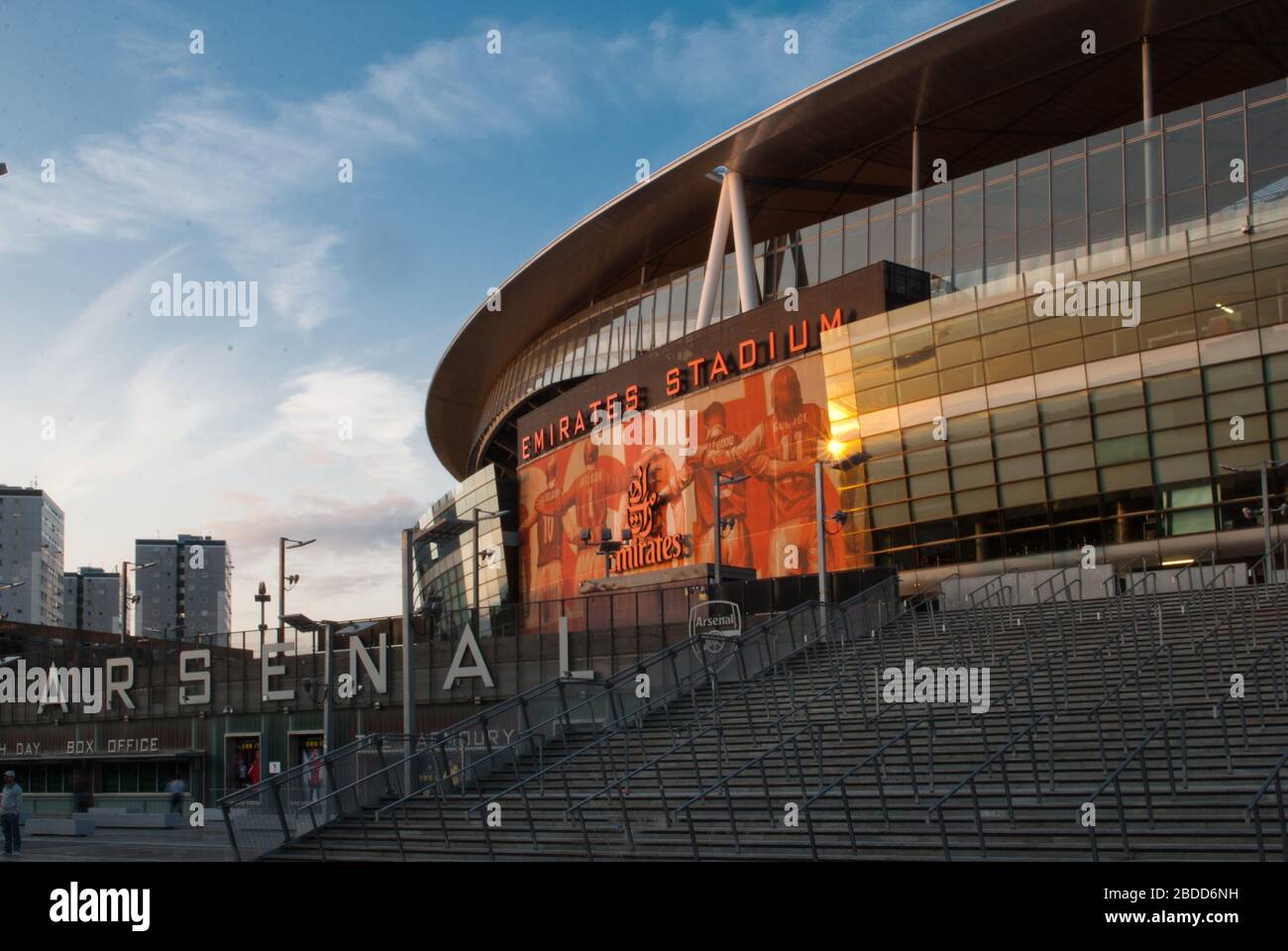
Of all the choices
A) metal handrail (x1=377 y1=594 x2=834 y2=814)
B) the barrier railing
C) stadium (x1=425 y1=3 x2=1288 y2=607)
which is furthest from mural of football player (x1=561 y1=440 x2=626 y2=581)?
the barrier railing

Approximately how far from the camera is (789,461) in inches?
1841

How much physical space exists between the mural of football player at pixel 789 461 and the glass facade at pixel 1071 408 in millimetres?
1271

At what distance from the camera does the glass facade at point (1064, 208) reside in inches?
1582

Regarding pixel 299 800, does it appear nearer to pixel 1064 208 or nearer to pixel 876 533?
pixel 876 533

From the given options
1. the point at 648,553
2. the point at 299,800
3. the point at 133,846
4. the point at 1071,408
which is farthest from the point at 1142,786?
the point at 648,553

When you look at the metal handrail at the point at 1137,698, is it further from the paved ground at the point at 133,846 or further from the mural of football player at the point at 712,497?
the mural of football player at the point at 712,497

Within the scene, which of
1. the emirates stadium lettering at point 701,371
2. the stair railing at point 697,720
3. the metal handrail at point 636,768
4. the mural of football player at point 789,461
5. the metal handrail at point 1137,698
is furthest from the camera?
the emirates stadium lettering at point 701,371

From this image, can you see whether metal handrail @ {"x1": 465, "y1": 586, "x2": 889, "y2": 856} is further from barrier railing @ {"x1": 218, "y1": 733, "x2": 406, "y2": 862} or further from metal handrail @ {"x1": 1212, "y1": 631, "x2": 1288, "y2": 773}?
metal handrail @ {"x1": 1212, "y1": 631, "x2": 1288, "y2": 773}

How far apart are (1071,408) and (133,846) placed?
89.9ft

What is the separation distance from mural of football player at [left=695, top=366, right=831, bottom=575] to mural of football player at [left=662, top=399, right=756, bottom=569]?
3.34 ft

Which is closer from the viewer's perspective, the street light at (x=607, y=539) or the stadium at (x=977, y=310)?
the stadium at (x=977, y=310)

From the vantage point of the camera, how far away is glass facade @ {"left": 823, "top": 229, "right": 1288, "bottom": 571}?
120 ft

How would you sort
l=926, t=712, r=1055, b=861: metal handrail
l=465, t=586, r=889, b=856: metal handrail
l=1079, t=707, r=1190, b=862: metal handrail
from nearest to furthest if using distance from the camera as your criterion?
l=1079, t=707, r=1190, b=862: metal handrail → l=926, t=712, r=1055, b=861: metal handrail → l=465, t=586, r=889, b=856: metal handrail

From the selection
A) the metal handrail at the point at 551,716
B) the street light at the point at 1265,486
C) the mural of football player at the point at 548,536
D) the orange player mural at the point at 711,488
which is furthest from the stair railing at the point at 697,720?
the mural of football player at the point at 548,536
